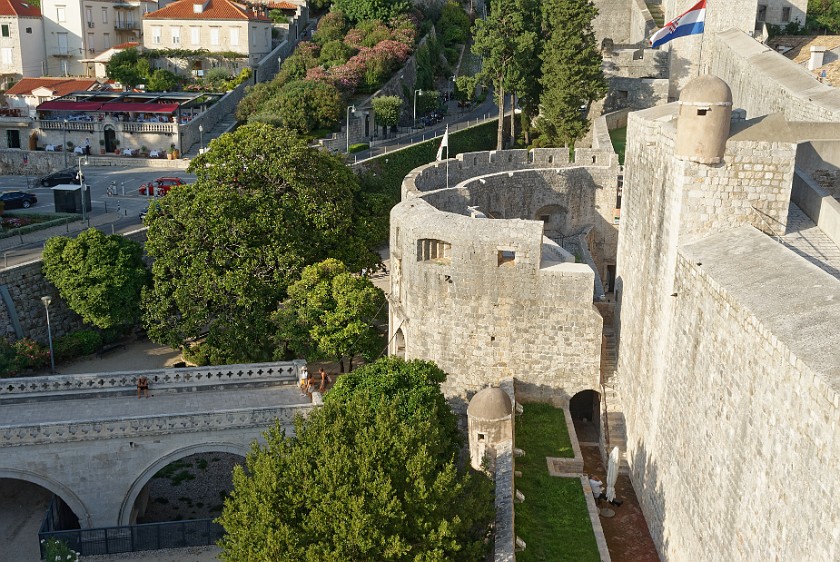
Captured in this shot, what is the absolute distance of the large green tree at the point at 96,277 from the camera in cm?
3878

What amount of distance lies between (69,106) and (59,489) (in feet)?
159

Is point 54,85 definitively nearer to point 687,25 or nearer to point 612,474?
point 687,25

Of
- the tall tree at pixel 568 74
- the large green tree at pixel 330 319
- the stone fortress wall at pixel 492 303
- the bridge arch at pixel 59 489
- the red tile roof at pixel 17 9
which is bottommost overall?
the bridge arch at pixel 59 489

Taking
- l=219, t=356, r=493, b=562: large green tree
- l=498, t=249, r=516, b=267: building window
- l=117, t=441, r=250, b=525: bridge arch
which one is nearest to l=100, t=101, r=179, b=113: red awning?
l=117, t=441, r=250, b=525: bridge arch

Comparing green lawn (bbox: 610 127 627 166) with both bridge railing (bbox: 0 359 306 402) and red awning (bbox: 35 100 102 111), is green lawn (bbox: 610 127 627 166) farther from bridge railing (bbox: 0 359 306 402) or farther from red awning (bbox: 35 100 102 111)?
red awning (bbox: 35 100 102 111)

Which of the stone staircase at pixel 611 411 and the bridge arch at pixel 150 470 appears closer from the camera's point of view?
the stone staircase at pixel 611 411

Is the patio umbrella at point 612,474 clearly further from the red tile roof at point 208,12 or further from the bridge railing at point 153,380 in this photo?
the red tile roof at point 208,12

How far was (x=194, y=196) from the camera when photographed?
37938 mm

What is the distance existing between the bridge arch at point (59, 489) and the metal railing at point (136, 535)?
0.59 meters

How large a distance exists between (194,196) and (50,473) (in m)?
13.7

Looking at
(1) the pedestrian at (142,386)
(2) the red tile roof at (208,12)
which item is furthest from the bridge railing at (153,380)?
(2) the red tile roof at (208,12)

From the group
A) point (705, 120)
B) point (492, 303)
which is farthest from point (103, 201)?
point (705, 120)

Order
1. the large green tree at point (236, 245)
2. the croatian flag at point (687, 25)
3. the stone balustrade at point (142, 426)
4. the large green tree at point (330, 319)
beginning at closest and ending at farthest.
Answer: the stone balustrade at point (142, 426)
the large green tree at point (330, 319)
the large green tree at point (236, 245)
the croatian flag at point (687, 25)

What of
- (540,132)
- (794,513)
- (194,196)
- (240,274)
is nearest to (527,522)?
(794,513)
